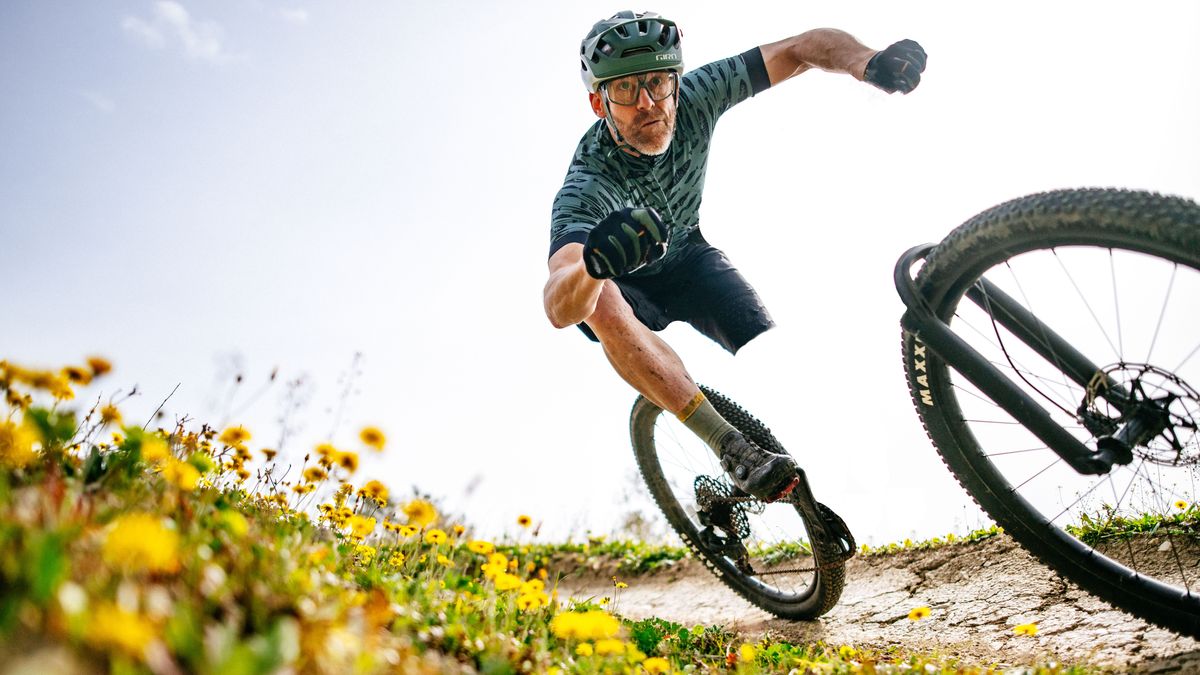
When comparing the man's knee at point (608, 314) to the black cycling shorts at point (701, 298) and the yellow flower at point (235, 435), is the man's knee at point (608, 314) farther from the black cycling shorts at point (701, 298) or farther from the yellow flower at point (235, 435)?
the yellow flower at point (235, 435)

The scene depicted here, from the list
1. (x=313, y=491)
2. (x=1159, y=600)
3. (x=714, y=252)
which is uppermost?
(x=714, y=252)

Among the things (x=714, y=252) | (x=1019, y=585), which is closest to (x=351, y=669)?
(x=714, y=252)

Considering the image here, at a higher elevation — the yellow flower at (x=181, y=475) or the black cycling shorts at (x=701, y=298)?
the black cycling shorts at (x=701, y=298)

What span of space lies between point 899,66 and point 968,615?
278 centimetres

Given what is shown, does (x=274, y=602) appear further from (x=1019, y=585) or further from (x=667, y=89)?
(x=1019, y=585)

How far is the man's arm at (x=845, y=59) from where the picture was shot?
2979 mm

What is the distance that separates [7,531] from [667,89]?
332 centimetres

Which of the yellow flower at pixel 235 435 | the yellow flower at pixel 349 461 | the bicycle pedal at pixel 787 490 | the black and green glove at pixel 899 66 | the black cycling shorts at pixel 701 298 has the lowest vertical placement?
the bicycle pedal at pixel 787 490

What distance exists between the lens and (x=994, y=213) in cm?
235

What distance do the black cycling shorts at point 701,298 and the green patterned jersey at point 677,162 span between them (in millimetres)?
97

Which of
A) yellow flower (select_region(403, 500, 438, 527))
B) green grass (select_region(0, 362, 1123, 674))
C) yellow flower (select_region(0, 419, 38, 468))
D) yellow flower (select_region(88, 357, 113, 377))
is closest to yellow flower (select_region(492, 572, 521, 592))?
green grass (select_region(0, 362, 1123, 674))

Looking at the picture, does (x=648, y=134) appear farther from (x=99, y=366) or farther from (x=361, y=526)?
(x=99, y=366)

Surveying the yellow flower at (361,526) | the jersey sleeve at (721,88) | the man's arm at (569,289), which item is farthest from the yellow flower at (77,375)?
the jersey sleeve at (721,88)

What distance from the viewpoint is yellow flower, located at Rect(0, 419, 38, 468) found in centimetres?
148
